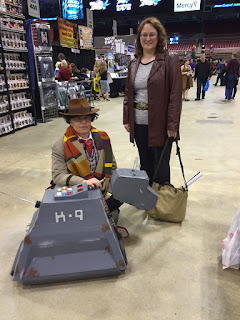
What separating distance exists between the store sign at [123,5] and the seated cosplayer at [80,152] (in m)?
33.8

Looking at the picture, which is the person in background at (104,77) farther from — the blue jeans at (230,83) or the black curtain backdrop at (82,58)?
the blue jeans at (230,83)

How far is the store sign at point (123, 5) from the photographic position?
3105cm

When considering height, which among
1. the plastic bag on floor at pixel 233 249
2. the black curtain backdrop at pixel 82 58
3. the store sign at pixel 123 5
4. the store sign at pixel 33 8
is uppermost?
the store sign at pixel 123 5

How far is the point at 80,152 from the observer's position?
190 centimetres

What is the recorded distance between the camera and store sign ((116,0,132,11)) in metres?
31.0

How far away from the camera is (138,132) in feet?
7.59

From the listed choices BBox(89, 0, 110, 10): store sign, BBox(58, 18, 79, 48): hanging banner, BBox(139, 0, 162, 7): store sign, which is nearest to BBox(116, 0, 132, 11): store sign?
BBox(89, 0, 110, 10): store sign

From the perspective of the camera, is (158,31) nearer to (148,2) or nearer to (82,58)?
(82,58)

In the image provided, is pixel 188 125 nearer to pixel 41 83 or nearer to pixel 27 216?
pixel 41 83

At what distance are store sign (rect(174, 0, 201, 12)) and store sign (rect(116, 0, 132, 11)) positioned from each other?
17.0 ft

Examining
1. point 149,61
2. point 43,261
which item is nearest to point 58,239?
point 43,261

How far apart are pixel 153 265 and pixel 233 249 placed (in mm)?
524

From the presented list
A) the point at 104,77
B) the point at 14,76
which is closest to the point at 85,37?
the point at 104,77

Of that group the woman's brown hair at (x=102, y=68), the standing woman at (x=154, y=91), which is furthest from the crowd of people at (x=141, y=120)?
the woman's brown hair at (x=102, y=68)
